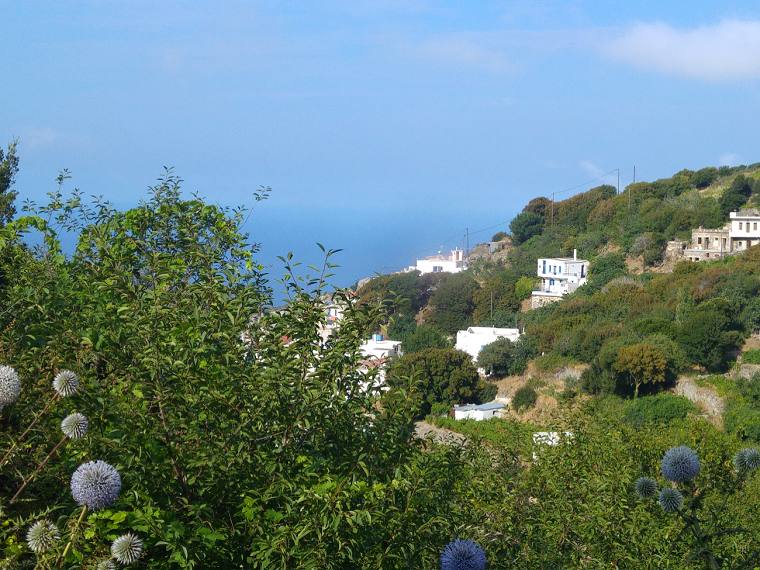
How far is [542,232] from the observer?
5219 cm

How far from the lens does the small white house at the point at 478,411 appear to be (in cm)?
2600

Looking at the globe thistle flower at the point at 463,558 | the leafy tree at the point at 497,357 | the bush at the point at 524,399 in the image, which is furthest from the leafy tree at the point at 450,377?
the globe thistle flower at the point at 463,558

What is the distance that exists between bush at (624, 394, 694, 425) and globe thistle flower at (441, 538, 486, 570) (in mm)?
21098

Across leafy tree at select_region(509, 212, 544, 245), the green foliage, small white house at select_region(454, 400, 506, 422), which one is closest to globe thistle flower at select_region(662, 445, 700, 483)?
small white house at select_region(454, 400, 506, 422)

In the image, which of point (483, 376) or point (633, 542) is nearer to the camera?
point (633, 542)

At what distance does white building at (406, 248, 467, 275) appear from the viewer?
54.7 meters

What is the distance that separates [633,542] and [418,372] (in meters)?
1.77

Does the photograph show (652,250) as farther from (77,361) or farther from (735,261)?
(77,361)

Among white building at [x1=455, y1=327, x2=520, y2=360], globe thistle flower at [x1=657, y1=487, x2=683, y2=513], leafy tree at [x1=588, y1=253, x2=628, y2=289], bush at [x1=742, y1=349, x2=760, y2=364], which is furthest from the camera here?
leafy tree at [x1=588, y1=253, x2=628, y2=289]

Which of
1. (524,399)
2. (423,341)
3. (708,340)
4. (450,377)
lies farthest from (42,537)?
(423,341)

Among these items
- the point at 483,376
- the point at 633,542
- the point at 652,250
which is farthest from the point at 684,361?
the point at 633,542

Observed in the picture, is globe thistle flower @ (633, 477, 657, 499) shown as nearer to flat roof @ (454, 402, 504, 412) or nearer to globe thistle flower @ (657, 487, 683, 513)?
globe thistle flower @ (657, 487, 683, 513)

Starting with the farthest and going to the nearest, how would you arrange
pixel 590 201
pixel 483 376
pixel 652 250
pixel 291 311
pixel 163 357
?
pixel 590 201
pixel 652 250
pixel 483 376
pixel 291 311
pixel 163 357

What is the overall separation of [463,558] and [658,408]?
74.8 feet
